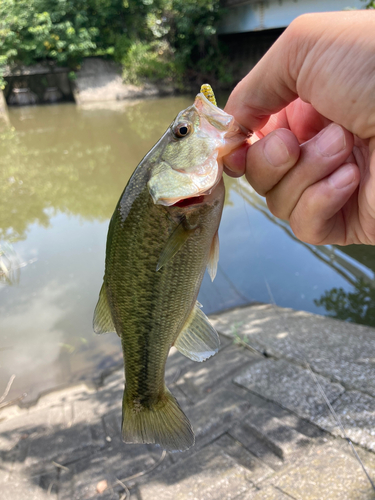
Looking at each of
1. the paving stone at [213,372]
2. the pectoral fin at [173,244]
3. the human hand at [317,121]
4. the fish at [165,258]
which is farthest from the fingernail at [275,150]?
the paving stone at [213,372]

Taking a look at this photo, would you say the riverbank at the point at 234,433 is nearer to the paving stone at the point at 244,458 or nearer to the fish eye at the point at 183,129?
the paving stone at the point at 244,458

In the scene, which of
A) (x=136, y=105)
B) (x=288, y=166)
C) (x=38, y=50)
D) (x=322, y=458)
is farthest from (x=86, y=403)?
(x=38, y=50)

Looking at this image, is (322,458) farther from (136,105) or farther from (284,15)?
(136,105)

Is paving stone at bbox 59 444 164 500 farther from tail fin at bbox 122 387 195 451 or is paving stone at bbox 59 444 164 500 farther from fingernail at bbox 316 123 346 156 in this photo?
fingernail at bbox 316 123 346 156

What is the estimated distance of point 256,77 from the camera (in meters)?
1.79

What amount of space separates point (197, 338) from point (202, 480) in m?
1.63

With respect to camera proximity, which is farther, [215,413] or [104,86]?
[104,86]

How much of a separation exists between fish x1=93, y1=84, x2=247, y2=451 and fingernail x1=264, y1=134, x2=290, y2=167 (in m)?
0.12

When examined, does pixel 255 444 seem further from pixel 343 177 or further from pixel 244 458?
pixel 343 177

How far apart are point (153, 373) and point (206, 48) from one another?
2559cm

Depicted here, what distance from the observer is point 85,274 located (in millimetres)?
6477

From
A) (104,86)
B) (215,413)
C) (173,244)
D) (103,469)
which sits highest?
(173,244)

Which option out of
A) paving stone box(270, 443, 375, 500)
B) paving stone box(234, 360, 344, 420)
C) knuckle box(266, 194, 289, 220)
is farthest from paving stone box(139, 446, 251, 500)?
knuckle box(266, 194, 289, 220)

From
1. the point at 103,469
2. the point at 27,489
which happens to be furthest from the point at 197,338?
the point at 27,489
